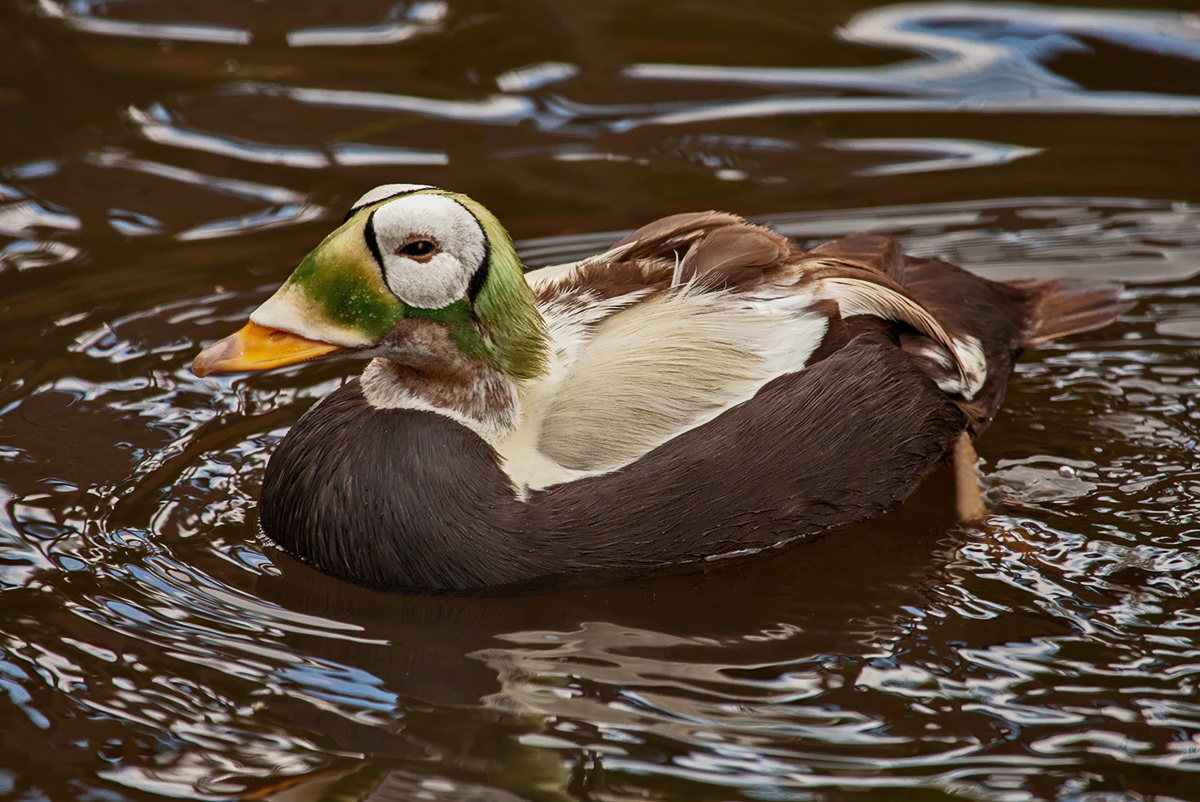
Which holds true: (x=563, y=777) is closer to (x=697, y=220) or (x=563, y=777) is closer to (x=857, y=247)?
(x=697, y=220)

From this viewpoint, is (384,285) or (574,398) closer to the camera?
(384,285)

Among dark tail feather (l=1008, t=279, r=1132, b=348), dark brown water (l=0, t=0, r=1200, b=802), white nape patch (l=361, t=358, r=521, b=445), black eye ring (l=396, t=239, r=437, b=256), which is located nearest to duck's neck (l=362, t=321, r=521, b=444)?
white nape patch (l=361, t=358, r=521, b=445)

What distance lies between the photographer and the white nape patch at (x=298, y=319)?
475 centimetres

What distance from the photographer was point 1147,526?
530 cm

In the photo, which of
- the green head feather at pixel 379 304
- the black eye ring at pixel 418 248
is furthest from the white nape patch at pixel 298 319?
the black eye ring at pixel 418 248

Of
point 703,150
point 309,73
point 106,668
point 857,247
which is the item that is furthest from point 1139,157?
point 106,668

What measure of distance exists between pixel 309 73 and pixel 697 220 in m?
4.25

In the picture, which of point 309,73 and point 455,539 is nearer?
point 455,539

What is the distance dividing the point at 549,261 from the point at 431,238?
2.63 meters

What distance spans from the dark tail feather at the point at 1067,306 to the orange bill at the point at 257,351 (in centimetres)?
289

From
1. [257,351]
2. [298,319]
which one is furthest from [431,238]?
[257,351]

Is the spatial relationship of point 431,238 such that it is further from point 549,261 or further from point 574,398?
point 549,261

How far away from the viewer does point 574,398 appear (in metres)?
5.02

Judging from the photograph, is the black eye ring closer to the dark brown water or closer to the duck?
the duck
